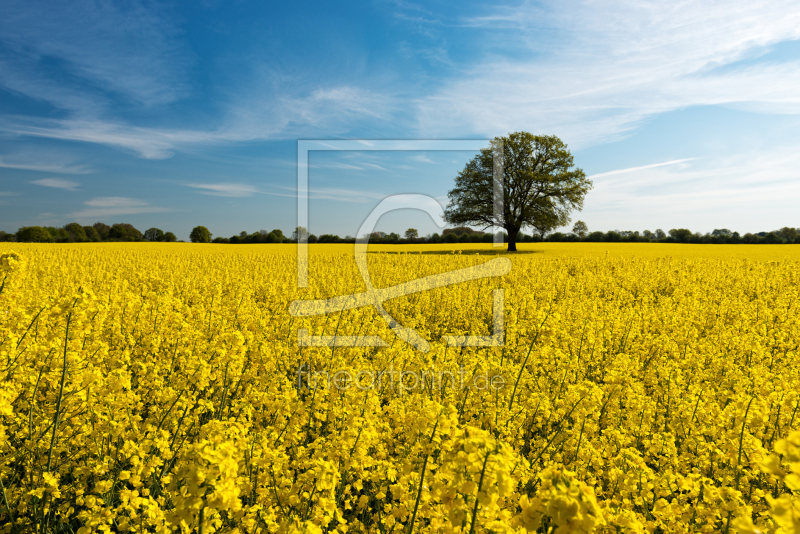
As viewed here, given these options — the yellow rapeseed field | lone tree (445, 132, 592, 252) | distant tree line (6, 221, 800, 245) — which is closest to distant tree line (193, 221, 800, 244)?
distant tree line (6, 221, 800, 245)

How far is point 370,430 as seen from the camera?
3225 millimetres

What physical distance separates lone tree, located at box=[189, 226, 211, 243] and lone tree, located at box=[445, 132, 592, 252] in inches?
2043

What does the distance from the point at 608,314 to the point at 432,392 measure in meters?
5.99

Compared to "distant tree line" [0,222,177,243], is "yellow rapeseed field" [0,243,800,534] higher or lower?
lower

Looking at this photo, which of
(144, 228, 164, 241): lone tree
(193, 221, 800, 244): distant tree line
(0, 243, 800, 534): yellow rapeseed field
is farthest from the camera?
(144, 228, 164, 241): lone tree

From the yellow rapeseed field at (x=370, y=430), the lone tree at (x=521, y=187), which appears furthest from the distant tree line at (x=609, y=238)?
the yellow rapeseed field at (x=370, y=430)

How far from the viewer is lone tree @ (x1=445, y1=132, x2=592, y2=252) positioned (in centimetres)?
4031

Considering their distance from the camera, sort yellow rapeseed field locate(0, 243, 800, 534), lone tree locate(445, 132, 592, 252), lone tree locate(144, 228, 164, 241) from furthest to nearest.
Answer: lone tree locate(144, 228, 164, 241)
lone tree locate(445, 132, 592, 252)
yellow rapeseed field locate(0, 243, 800, 534)

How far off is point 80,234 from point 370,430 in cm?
8690

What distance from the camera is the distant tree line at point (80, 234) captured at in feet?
A: 198

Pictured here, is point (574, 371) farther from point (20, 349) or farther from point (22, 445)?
point (20, 349)

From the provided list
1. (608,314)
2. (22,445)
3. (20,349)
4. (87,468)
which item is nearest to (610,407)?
(608,314)

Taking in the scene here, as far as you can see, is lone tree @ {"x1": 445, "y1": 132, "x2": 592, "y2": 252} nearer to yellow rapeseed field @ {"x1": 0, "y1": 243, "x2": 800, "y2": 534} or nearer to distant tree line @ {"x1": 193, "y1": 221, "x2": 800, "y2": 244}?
distant tree line @ {"x1": 193, "y1": 221, "x2": 800, "y2": 244}

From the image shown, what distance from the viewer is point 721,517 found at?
9.12 feet
